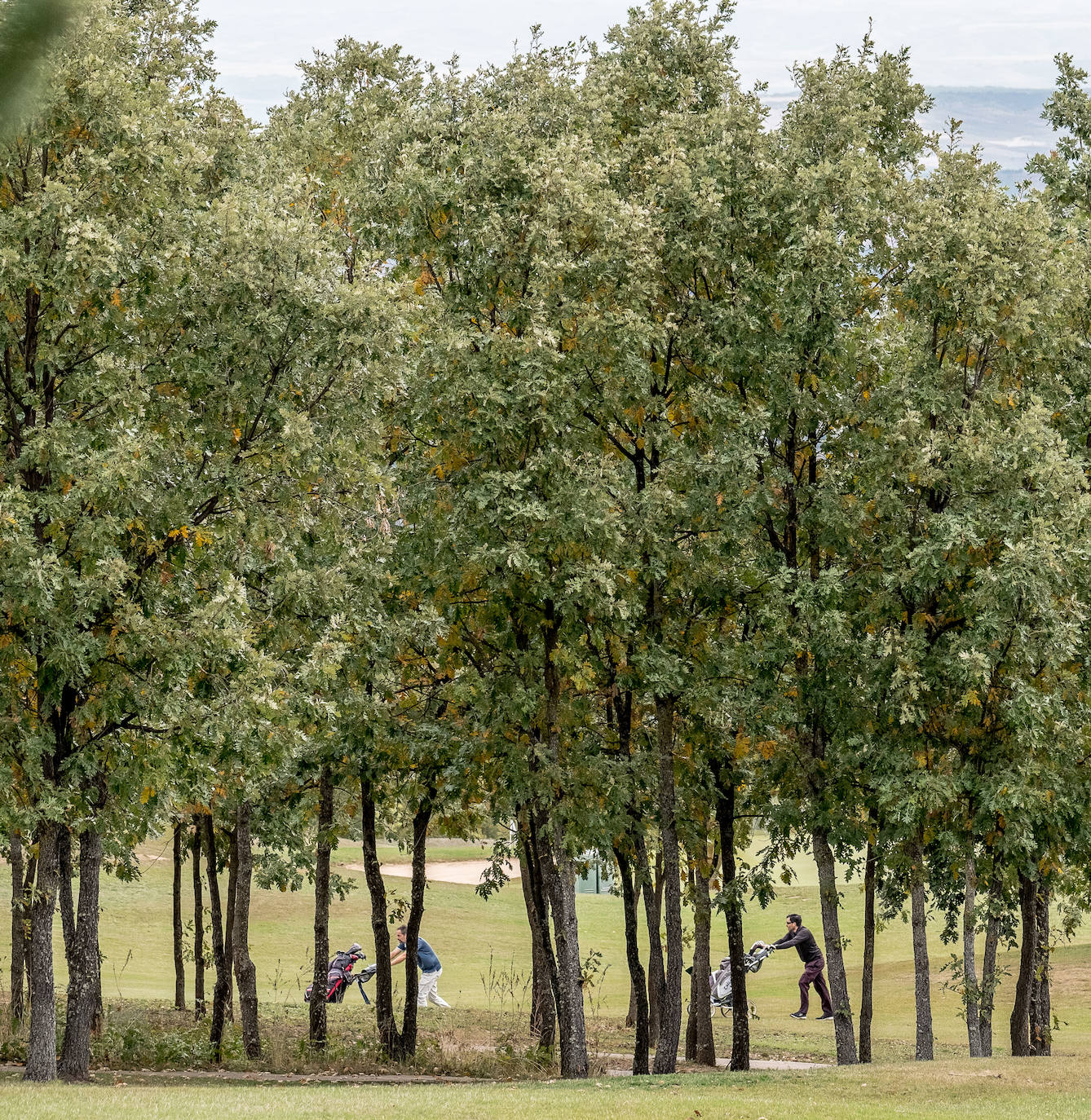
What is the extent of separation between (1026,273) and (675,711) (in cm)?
771

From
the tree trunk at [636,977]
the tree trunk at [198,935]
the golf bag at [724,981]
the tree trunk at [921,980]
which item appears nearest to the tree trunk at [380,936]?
the tree trunk at [198,935]

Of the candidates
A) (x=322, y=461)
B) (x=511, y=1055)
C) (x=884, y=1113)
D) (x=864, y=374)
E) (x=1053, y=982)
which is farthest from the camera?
(x=1053, y=982)

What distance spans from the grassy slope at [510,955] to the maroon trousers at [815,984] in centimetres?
55

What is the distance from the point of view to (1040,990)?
72.2ft

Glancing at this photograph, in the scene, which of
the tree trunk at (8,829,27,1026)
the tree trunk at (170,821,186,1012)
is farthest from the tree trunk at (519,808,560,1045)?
the tree trunk at (170,821,186,1012)

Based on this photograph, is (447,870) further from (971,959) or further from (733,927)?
(971,959)

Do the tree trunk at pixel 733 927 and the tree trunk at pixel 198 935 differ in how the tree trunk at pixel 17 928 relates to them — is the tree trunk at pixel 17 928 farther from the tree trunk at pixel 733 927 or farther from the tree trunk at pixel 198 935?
the tree trunk at pixel 733 927

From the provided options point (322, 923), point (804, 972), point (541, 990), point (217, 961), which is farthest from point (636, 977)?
point (804, 972)

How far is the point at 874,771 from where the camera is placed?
18031 mm

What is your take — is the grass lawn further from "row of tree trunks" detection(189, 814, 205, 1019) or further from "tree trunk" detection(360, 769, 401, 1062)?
"row of tree trunks" detection(189, 814, 205, 1019)

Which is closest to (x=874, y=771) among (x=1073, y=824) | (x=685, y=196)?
(x=1073, y=824)

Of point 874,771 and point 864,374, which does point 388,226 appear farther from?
point 874,771

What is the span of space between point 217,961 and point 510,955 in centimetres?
2034

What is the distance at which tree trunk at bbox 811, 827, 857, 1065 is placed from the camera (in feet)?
62.4
